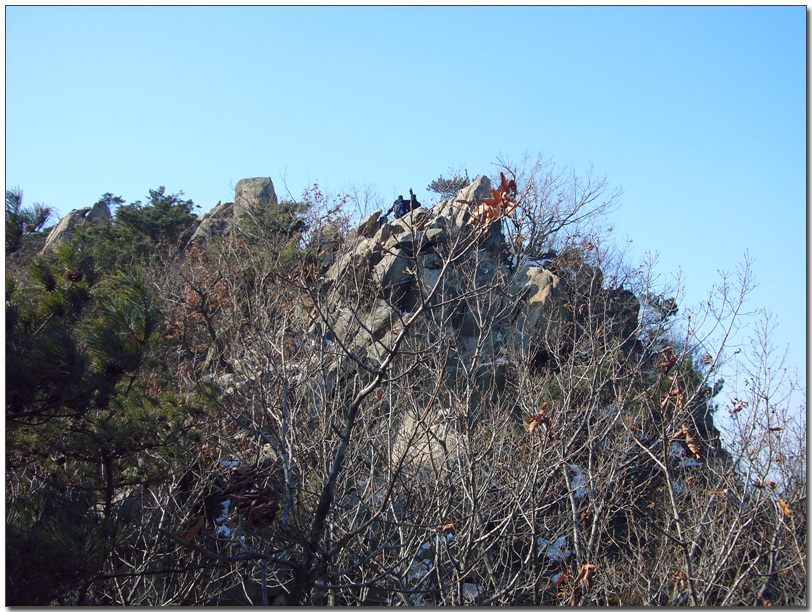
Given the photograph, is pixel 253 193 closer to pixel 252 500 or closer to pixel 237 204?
pixel 237 204

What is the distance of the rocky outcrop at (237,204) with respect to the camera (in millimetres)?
15409

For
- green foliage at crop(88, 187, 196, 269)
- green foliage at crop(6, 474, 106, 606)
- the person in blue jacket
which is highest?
green foliage at crop(88, 187, 196, 269)

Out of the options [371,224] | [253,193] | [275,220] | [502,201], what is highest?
[253,193]

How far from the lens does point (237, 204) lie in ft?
49.3

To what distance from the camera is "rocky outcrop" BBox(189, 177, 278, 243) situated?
1541 cm

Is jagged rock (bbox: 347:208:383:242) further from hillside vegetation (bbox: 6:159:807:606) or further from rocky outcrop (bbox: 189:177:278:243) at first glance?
rocky outcrop (bbox: 189:177:278:243)

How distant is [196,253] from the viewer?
14.0m

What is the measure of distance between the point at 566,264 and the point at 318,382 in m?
8.45

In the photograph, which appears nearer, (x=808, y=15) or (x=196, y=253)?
(x=808, y=15)

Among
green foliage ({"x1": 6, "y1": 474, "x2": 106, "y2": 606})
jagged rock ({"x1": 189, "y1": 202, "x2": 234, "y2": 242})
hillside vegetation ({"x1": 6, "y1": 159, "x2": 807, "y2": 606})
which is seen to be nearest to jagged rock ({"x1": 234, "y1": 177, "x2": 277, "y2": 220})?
jagged rock ({"x1": 189, "y1": 202, "x2": 234, "y2": 242})

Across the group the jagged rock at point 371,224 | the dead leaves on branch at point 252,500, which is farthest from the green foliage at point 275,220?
the dead leaves on branch at point 252,500

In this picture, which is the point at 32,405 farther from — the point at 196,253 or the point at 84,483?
the point at 196,253

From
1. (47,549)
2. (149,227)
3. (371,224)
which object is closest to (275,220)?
(371,224)

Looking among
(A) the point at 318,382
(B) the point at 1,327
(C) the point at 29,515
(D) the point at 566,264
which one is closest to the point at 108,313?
(B) the point at 1,327
